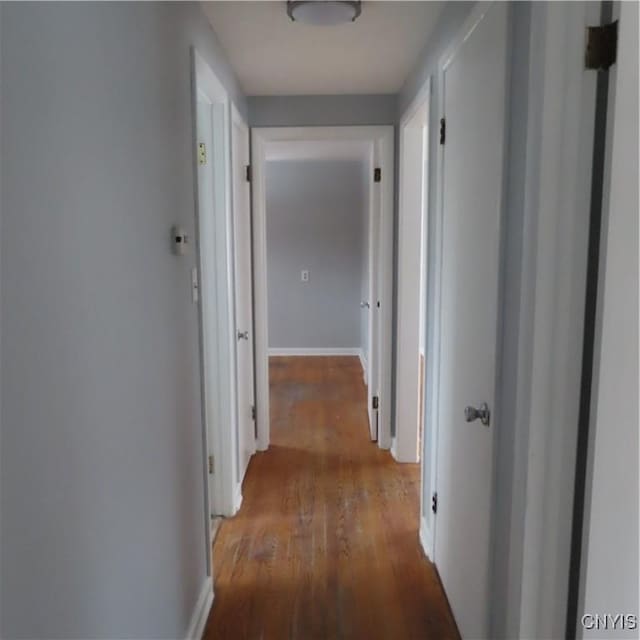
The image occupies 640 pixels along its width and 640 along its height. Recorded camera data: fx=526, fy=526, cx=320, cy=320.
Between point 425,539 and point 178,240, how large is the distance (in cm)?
167

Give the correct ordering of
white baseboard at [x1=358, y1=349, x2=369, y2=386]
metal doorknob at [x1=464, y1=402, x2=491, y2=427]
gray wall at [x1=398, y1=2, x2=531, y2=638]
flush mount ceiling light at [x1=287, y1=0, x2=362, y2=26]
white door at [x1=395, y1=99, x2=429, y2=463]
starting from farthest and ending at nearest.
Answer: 1. white baseboard at [x1=358, y1=349, x2=369, y2=386]
2. white door at [x1=395, y1=99, x2=429, y2=463]
3. flush mount ceiling light at [x1=287, y1=0, x2=362, y2=26]
4. metal doorknob at [x1=464, y1=402, x2=491, y2=427]
5. gray wall at [x1=398, y1=2, x2=531, y2=638]

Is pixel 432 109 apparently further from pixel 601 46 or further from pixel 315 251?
pixel 315 251

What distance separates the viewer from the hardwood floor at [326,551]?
1884 millimetres

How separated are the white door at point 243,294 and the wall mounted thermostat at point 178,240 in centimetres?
103

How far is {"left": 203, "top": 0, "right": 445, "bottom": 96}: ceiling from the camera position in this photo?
194cm

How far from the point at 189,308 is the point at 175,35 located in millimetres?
830

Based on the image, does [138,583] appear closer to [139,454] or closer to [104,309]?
[139,454]

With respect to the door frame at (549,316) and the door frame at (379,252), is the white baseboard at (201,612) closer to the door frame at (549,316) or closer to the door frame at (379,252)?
the door frame at (549,316)

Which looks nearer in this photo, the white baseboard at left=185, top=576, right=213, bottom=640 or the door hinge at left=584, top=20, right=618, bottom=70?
the door hinge at left=584, top=20, right=618, bottom=70

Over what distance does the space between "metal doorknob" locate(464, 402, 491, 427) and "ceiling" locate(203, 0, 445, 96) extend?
4.74 ft

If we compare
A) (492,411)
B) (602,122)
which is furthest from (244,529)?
(602,122)

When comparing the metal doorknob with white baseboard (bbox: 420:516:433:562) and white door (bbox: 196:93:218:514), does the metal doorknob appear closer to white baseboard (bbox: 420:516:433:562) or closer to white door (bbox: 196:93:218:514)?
white baseboard (bbox: 420:516:433:562)

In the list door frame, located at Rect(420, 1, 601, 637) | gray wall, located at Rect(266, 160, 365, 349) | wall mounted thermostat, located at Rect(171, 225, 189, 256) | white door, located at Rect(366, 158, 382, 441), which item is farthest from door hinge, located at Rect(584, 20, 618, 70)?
gray wall, located at Rect(266, 160, 365, 349)

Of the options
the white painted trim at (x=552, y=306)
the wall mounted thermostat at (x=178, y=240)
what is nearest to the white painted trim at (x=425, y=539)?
the white painted trim at (x=552, y=306)
